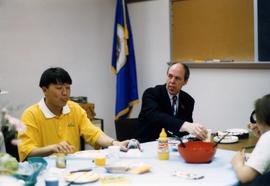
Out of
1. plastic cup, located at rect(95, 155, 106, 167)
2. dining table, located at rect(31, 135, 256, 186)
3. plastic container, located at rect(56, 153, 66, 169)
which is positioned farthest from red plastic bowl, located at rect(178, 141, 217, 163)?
plastic container, located at rect(56, 153, 66, 169)

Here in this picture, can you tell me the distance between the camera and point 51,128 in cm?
294

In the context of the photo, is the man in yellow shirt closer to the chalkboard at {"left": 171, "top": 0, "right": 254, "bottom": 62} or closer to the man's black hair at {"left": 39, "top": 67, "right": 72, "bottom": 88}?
the man's black hair at {"left": 39, "top": 67, "right": 72, "bottom": 88}

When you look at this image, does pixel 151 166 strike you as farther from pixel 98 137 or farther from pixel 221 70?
pixel 221 70

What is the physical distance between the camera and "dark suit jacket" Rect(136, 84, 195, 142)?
3.42 metres

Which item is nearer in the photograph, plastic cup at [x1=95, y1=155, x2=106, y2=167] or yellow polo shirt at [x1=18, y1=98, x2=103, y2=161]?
plastic cup at [x1=95, y1=155, x2=106, y2=167]

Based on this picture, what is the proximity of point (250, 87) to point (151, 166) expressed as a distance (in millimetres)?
2181

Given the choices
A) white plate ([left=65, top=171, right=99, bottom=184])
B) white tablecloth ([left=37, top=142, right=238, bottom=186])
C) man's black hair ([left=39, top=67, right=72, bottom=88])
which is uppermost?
man's black hair ([left=39, top=67, right=72, bottom=88])

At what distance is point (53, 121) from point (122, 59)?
2419 millimetres

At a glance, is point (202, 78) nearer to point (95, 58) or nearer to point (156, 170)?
point (95, 58)

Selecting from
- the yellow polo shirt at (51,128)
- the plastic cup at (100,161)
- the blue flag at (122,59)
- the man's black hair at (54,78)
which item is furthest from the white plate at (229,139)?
the blue flag at (122,59)

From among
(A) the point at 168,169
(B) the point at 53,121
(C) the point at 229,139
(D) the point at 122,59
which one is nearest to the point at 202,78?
(D) the point at 122,59

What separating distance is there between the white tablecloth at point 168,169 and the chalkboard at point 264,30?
1.61 metres

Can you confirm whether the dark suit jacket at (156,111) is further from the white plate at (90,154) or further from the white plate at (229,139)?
the white plate at (90,154)

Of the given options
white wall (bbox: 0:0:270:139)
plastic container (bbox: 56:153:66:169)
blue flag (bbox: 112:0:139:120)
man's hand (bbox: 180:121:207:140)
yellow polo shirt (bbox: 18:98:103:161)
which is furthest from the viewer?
blue flag (bbox: 112:0:139:120)
